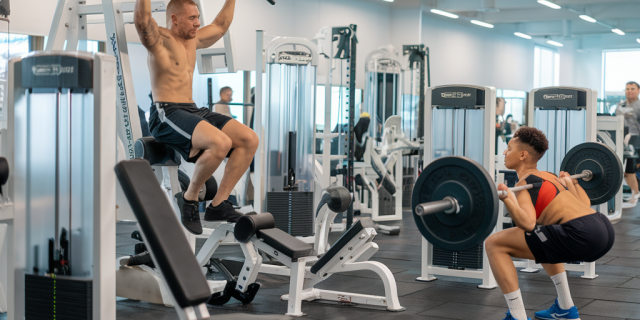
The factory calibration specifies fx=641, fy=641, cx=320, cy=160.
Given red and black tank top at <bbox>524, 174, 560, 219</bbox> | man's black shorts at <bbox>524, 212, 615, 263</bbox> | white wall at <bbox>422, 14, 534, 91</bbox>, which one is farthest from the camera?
white wall at <bbox>422, 14, 534, 91</bbox>

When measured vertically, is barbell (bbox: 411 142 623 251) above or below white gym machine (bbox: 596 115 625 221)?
below

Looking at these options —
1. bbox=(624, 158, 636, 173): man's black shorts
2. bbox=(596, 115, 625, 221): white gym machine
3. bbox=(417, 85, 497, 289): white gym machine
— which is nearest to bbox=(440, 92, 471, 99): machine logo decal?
bbox=(417, 85, 497, 289): white gym machine

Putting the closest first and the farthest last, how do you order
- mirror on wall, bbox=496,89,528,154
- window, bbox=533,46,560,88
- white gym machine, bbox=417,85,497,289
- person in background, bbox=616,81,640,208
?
white gym machine, bbox=417,85,497,289 → person in background, bbox=616,81,640,208 → mirror on wall, bbox=496,89,528,154 → window, bbox=533,46,560,88

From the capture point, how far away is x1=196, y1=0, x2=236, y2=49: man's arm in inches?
144

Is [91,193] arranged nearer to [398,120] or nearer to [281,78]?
[281,78]

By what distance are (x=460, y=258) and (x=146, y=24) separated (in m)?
2.50

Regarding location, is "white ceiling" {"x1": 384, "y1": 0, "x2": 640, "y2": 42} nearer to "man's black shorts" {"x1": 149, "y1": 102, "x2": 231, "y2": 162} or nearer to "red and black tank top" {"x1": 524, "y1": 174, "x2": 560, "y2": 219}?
"man's black shorts" {"x1": 149, "y1": 102, "x2": 231, "y2": 162}

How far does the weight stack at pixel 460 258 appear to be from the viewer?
423 cm

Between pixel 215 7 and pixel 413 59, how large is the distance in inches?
103

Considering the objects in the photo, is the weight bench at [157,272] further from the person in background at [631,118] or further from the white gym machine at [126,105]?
the person in background at [631,118]

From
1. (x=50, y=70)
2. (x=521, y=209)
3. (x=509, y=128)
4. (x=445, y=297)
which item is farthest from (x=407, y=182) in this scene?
(x=50, y=70)

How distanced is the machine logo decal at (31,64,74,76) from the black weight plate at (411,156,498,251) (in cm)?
143

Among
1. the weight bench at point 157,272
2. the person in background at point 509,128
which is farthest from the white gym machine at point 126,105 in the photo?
the person in background at point 509,128

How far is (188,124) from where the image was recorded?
3.27m
